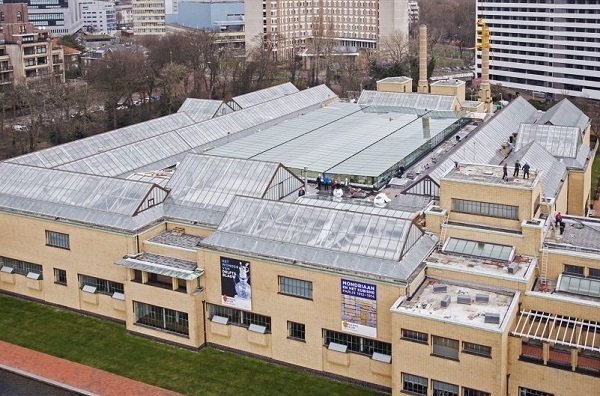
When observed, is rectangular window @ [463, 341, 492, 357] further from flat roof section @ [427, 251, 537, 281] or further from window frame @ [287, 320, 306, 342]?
window frame @ [287, 320, 306, 342]

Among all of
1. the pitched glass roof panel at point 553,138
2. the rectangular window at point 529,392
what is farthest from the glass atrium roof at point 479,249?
the pitched glass roof panel at point 553,138

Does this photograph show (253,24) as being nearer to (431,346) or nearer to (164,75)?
(164,75)

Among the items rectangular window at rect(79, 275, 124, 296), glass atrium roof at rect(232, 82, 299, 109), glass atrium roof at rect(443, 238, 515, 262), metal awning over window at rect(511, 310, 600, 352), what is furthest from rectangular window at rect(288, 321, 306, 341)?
glass atrium roof at rect(232, 82, 299, 109)

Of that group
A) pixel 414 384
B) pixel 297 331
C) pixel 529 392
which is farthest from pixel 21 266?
pixel 529 392

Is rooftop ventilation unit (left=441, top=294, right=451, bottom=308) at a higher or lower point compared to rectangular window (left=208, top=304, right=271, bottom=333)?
higher

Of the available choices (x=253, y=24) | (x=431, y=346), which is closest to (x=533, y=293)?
(x=431, y=346)
